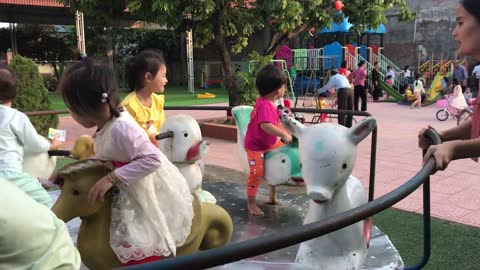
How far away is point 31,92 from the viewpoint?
23.2 feet

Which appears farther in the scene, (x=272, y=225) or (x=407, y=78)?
(x=407, y=78)

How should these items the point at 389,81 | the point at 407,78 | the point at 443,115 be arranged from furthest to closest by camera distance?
the point at 407,78, the point at 389,81, the point at 443,115

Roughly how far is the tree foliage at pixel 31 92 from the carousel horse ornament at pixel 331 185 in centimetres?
584

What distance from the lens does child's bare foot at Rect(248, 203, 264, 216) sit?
11.8 ft

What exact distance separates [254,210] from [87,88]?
2.06 metres

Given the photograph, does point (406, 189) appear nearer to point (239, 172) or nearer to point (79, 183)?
A: point (79, 183)

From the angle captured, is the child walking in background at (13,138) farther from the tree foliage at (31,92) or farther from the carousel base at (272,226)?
the tree foliage at (31,92)

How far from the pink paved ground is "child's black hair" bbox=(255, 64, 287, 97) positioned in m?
1.59

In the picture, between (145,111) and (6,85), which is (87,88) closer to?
(6,85)

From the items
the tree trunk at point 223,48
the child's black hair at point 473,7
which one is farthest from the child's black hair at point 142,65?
the tree trunk at point 223,48

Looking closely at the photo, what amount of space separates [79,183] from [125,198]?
7.4 inches

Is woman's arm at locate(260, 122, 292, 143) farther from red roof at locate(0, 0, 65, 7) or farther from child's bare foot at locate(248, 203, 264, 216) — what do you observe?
red roof at locate(0, 0, 65, 7)

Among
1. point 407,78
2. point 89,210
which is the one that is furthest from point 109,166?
point 407,78

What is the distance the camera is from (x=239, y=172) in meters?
5.67
